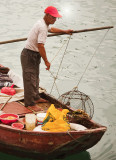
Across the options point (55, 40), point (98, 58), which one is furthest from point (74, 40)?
point (98, 58)

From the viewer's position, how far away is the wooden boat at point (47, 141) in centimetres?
532

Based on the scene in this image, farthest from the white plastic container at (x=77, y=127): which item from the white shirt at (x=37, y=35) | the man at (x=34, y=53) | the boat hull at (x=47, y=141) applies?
the white shirt at (x=37, y=35)

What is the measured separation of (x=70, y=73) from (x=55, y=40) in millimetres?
5452

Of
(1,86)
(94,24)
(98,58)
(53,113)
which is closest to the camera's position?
(53,113)

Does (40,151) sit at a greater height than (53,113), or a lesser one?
lesser

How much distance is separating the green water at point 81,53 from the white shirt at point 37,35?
225 cm

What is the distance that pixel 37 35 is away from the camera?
6.16 metres

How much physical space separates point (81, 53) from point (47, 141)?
977cm

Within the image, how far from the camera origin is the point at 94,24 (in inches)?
818

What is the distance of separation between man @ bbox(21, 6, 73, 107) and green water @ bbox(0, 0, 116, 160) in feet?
4.64

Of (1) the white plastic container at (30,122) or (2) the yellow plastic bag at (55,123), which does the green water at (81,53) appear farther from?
(2) the yellow plastic bag at (55,123)

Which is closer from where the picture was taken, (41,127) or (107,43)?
(41,127)

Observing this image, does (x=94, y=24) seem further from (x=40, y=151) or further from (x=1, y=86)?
(x=40, y=151)

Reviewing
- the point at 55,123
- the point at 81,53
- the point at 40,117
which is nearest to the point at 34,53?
the point at 40,117
